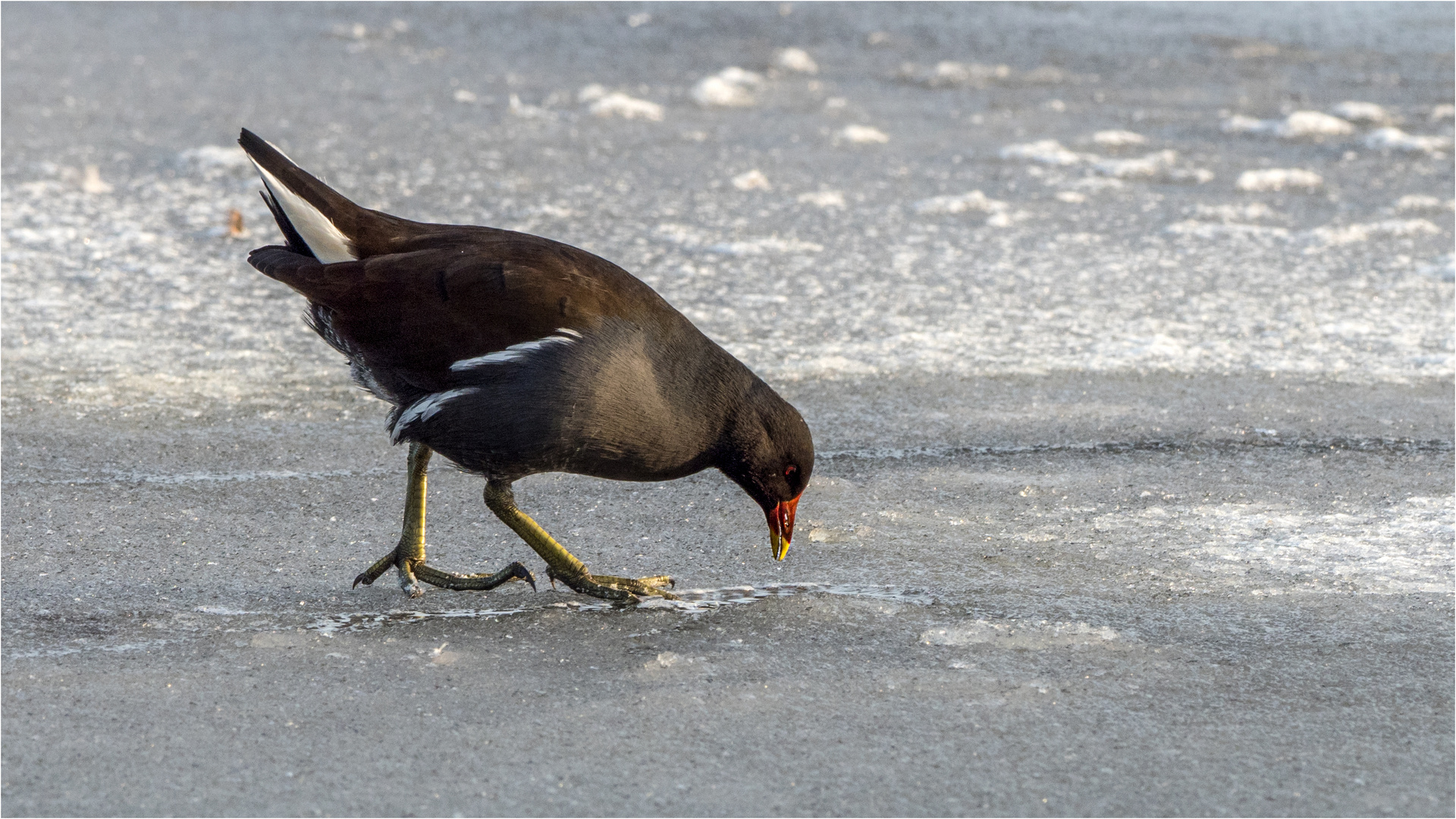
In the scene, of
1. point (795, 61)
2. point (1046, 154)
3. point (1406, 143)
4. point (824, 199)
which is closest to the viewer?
point (824, 199)

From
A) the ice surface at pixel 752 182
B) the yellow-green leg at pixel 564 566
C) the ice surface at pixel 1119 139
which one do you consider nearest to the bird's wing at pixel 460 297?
the yellow-green leg at pixel 564 566

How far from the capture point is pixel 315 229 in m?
3.52

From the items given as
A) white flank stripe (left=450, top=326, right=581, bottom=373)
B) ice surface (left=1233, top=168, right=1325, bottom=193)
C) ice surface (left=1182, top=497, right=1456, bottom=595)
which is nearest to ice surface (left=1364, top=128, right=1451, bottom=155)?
ice surface (left=1233, top=168, right=1325, bottom=193)

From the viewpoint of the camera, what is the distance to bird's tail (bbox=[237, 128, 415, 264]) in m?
3.52

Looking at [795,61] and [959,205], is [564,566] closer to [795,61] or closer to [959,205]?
[959,205]

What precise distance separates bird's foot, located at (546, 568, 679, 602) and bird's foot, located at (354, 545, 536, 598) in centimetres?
12

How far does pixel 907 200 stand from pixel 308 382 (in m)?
3.29

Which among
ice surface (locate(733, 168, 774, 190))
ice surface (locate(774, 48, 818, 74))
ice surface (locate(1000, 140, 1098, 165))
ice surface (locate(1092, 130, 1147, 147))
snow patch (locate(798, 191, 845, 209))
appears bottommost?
snow patch (locate(798, 191, 845, 209))

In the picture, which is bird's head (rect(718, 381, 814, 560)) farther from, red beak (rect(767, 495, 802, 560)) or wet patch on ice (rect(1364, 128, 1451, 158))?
wet patch on ice (rect(1364, 128, 1451, 158))

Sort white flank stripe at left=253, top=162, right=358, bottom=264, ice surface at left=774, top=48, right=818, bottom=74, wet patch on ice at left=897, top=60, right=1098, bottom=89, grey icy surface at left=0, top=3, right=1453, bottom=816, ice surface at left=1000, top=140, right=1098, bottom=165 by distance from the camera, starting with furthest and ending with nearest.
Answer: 1. ice surface at left=774, top=48, right=818, bottom=74
2. wet patch on ice at left=897, top=60, right=1098, bottom=89
3. ice surface at left=1000, top=140, right=1098, bottom=165
4. white flank stripe at left=253, top=162, right=358, bottom=264
5. grey icy surface at left=0, top=3, right=1453, bottom=816

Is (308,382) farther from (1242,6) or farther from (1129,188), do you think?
(1242,6)

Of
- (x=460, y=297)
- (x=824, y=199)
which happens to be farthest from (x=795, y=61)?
(x=460, y=297)

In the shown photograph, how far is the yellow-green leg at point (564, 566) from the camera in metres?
3.34

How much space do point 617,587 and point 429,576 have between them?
1.47 ft
